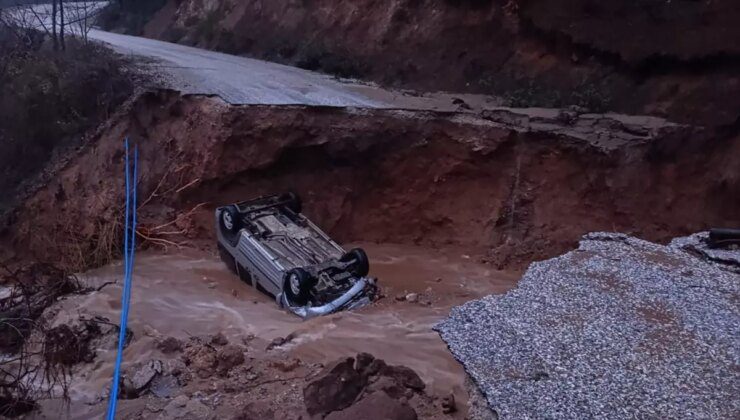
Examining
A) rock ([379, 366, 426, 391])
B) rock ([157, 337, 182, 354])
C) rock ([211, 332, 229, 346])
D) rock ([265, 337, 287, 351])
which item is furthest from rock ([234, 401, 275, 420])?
rock ([157, 337, 182, 354])

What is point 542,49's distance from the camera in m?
13.3

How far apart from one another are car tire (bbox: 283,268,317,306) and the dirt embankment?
5500 millimetres

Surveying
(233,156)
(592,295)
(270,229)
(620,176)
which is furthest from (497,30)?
(592,295)

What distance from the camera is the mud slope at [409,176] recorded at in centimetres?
1057

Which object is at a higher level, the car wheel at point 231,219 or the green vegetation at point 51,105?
the green vegetation at point 51,105

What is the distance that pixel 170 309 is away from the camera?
8719mm

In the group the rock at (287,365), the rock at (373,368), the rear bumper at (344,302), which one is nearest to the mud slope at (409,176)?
the rear bumper at (344,302)

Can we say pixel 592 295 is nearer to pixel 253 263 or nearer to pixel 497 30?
pixel 253 263

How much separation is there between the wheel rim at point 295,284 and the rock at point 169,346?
137 cm

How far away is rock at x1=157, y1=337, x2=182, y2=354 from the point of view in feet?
24.3

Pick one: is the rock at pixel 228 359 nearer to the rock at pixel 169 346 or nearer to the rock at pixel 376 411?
the rock at pixel 169 346

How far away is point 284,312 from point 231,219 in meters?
1.51

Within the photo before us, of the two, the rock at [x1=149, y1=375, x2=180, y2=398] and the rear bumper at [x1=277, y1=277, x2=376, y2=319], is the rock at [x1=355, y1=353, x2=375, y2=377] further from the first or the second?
the rear bumper at [x1=277, y1=277, x2=376, y2=319]

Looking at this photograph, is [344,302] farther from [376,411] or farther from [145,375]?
[376,411]
